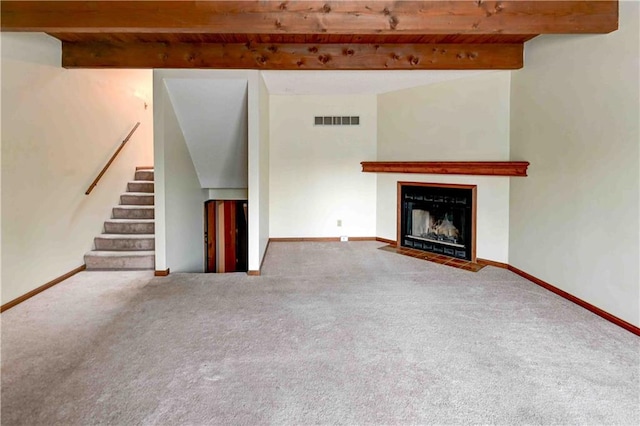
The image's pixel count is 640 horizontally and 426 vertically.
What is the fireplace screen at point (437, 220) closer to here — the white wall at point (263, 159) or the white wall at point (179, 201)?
the white wall at point (263, 159)

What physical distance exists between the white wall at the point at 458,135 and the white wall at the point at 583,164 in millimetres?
277

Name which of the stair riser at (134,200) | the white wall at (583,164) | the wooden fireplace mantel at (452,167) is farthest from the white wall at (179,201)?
the white wall at (583,164)

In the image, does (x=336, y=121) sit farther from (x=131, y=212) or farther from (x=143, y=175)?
(x=131, y=212)

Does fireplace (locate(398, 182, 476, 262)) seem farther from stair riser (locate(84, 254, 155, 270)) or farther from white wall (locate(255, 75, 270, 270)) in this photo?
stair riser (locate(84, 254, 155, 270))

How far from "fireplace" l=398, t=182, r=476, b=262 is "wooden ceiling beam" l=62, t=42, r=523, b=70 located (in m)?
1.53

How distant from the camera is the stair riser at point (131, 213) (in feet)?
16.0

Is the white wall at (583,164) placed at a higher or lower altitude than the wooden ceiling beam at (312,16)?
lower

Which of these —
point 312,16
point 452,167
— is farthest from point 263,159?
point 452,167

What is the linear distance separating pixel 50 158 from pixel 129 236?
4.17 feet

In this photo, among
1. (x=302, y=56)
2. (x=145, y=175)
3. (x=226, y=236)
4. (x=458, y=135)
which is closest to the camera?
(x=302, y=56)

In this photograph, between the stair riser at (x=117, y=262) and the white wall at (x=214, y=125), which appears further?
the stair riser at (x=117, y=262)

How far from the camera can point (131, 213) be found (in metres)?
4.89

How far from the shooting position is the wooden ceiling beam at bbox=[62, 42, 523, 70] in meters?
3.83

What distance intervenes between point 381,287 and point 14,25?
3.71 meters
